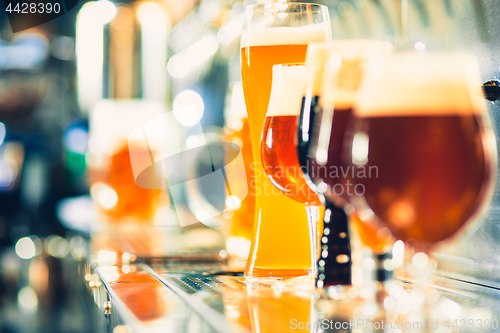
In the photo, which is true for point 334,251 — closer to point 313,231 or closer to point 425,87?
point 313,231

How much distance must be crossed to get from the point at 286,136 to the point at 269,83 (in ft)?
0.36

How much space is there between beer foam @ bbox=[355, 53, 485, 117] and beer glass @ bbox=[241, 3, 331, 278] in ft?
1.08

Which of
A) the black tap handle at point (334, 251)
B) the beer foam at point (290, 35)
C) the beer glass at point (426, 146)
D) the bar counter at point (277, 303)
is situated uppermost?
the beer foam at point (290, 35)

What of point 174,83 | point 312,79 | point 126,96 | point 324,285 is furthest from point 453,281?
point 126,96

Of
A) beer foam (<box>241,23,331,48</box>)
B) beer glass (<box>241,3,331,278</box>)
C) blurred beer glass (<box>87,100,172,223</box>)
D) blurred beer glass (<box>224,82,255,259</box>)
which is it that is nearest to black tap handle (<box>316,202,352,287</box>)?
beer glass (<box>241,3,331,278</box>)

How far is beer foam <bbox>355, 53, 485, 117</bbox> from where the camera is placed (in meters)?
0.39

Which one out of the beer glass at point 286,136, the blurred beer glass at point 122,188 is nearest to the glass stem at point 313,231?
the beer glass at point 286,136

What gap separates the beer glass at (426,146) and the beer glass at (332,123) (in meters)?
0.10

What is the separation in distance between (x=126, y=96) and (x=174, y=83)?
25.8 inches

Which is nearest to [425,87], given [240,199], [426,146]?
[426,146]

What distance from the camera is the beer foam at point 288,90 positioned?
65 centimetres

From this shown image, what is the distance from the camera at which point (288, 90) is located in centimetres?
65

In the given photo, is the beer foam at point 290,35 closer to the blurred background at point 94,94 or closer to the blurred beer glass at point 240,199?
the blurred background at point 94,94

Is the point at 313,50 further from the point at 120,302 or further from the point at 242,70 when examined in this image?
the point at 120,302
